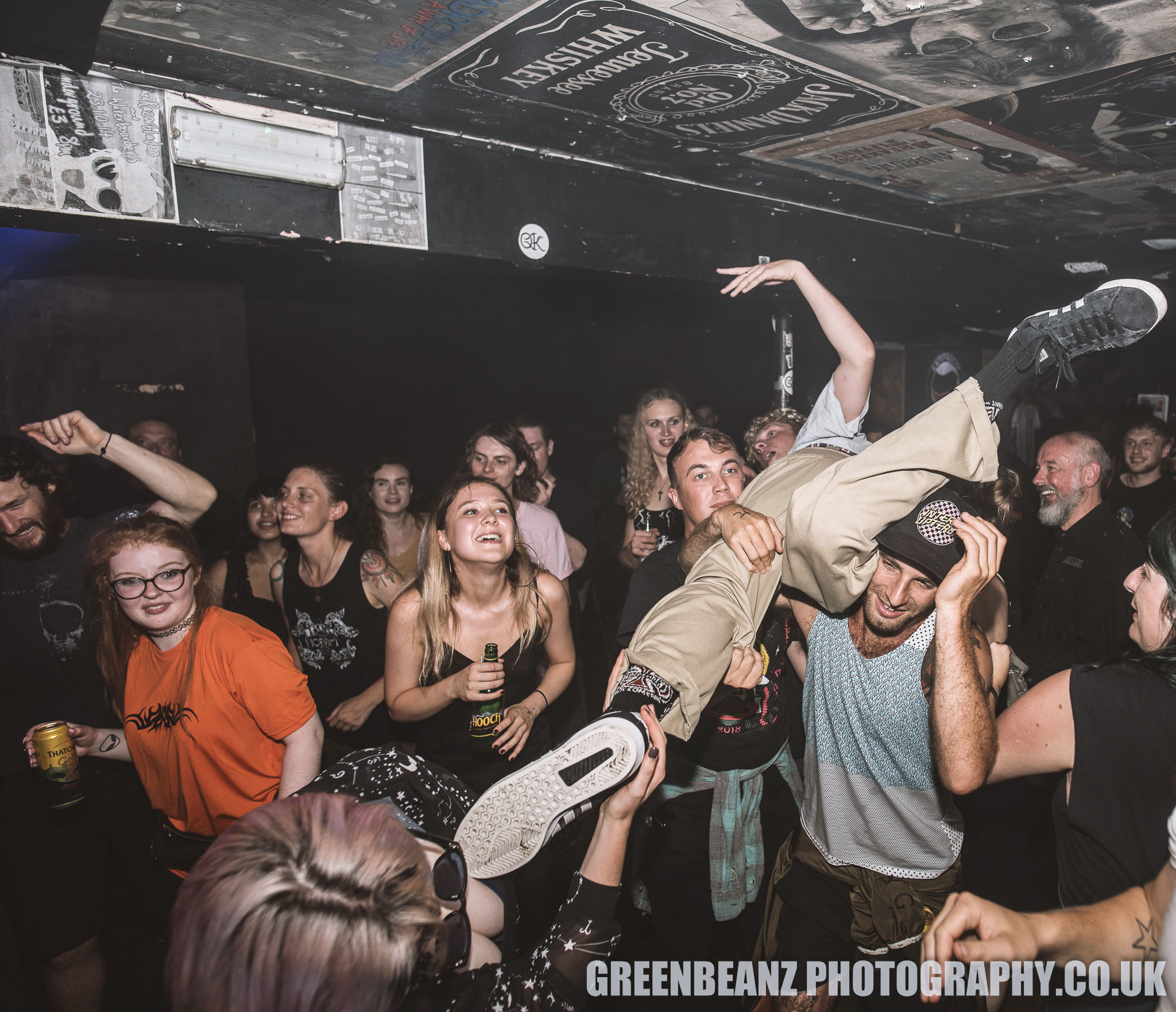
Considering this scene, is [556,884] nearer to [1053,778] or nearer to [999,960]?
[999,960]

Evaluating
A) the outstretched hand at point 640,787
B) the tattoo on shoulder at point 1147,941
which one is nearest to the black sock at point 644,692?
the outstretched hand at point 640,787

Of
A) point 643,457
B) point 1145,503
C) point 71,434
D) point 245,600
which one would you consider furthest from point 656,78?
point 1145,503

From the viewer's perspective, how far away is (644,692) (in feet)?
5.17

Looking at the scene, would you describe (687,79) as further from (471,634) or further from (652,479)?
(471,634)

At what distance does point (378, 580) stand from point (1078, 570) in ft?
10.2

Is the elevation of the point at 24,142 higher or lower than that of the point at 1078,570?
higher

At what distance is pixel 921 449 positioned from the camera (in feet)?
5.29

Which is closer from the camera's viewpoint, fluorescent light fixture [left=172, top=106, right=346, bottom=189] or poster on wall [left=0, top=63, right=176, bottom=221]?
poster on wall [left=0, top=63, right=176, bottom=221]

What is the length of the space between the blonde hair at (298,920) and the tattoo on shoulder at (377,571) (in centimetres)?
189

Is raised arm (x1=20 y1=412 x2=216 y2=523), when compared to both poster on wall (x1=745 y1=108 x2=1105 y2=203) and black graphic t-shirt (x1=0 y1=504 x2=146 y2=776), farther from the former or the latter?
poster on wall (x1=745 y1=108 x2=1105 y2=203)

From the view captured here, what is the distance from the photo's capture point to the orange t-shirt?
1.91 metres

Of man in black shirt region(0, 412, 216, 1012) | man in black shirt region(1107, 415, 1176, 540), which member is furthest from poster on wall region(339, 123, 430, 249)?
man in black shirt region(1107, 415, 1176, 540)

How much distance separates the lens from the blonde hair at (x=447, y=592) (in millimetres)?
2422

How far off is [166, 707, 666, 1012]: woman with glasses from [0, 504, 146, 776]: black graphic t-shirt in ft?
6.04
